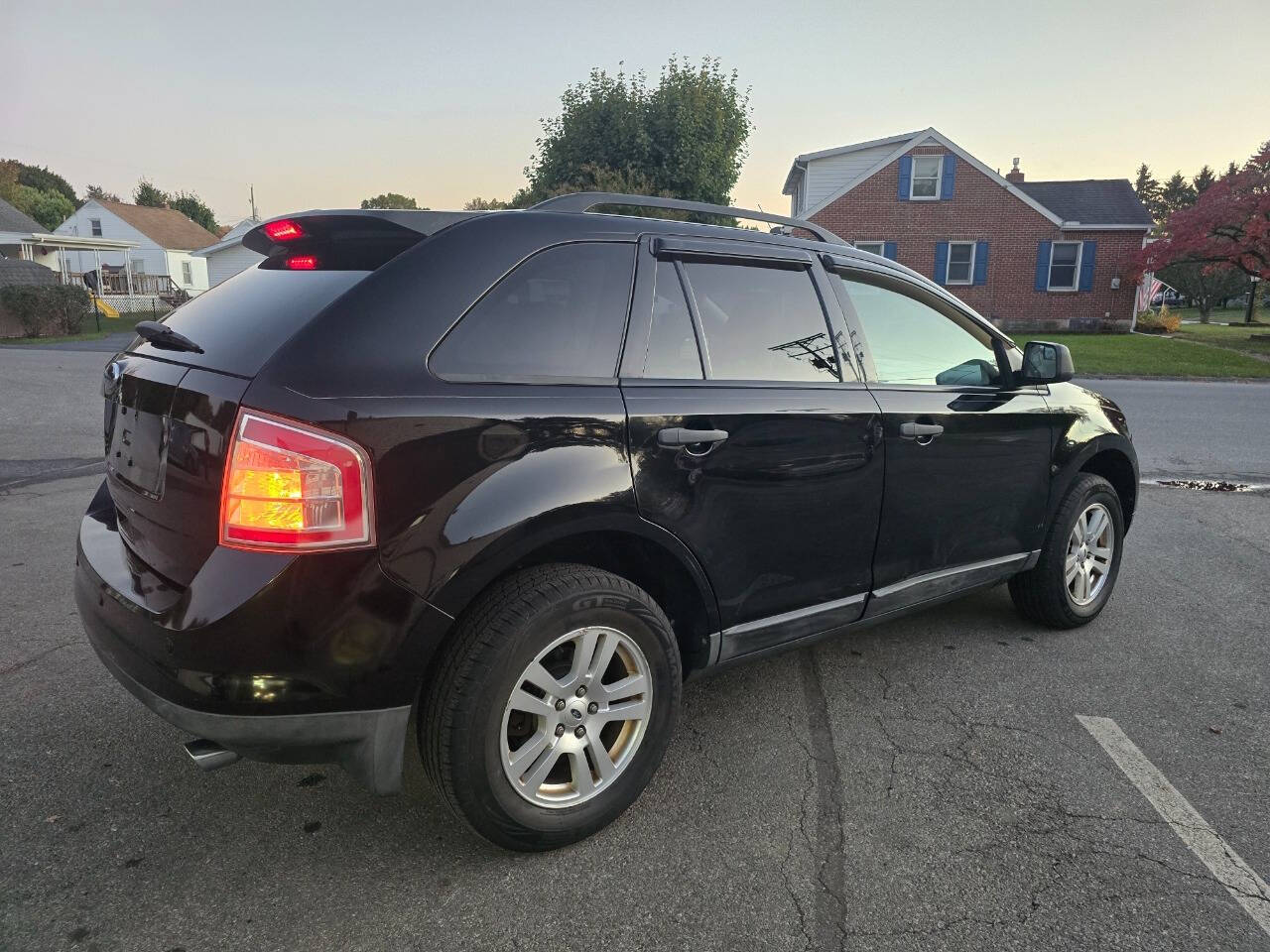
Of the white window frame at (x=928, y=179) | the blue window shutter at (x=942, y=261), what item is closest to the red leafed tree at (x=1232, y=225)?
the blue window shutter at (x=942, y=261)

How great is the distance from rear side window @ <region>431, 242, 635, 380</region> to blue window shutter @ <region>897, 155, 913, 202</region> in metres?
27.6

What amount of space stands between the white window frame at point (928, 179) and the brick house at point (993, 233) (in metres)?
0.03

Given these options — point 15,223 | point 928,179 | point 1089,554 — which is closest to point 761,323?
point 1089,554

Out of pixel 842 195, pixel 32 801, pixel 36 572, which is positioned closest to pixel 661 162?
pixel 842 195

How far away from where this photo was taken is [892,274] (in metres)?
3.44

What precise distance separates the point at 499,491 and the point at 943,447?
1.93m

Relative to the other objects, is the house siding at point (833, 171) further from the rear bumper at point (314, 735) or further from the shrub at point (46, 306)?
the rear bumper at point (314, 735)

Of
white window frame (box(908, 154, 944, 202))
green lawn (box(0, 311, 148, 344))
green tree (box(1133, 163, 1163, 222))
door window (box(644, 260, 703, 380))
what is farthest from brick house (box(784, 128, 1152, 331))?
green tree (box(1133, 163, 1163, 222))

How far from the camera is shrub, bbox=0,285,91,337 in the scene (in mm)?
23828

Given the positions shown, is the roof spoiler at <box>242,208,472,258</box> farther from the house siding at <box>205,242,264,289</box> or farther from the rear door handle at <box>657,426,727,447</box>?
the house siding at <box>205,242,264,289</box>

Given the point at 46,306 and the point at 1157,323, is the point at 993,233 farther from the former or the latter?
the point at 46,306

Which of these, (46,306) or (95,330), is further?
(95,330)

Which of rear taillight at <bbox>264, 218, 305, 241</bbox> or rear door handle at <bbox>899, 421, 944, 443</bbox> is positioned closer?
rear taillight at <bbox>264, 218, 305, 241</bbox>

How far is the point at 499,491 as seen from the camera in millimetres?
2170
